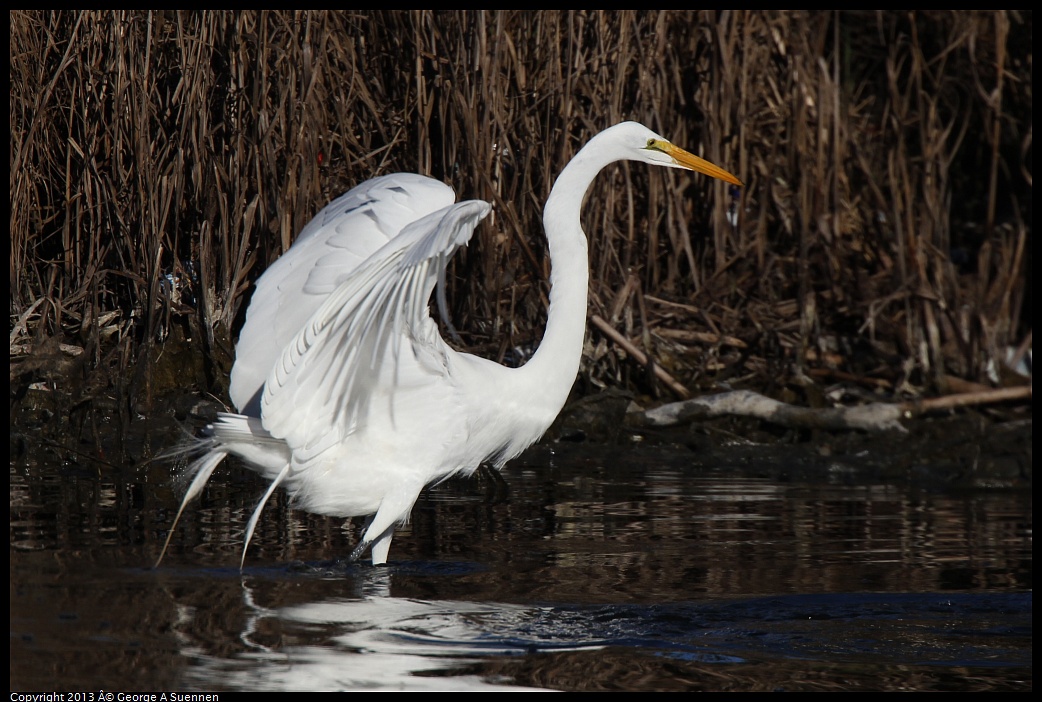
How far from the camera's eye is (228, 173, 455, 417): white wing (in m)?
4.37

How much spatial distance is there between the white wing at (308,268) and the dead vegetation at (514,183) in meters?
1.72

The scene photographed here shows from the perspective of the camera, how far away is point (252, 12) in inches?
245

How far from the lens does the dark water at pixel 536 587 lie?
3.09 m

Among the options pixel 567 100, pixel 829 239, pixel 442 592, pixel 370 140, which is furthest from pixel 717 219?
pixel 442 592

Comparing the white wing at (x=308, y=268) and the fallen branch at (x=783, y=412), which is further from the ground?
the white wing at (x=308, y=268)

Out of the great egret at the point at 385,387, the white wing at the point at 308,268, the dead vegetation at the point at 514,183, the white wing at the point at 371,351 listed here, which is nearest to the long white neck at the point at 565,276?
the great egret at the point at 385,387

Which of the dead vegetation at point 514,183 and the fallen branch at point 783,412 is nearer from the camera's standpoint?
the dead vegetation at point 514,183

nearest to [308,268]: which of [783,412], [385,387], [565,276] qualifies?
[385,387]

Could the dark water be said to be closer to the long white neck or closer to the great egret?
the great egret

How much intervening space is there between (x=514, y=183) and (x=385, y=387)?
2588 mm

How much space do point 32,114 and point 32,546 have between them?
2.93 metres

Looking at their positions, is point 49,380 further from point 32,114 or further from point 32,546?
point 32,546

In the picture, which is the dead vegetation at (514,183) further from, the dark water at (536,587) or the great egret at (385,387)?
the great egret at (385,387)

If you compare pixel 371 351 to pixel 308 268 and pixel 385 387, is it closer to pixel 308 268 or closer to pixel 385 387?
pixel 385 387
